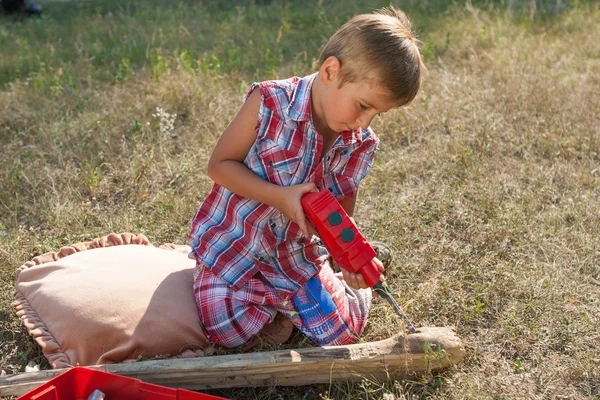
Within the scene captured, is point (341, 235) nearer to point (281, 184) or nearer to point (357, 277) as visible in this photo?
point (357, 277)

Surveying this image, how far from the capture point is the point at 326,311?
248cm

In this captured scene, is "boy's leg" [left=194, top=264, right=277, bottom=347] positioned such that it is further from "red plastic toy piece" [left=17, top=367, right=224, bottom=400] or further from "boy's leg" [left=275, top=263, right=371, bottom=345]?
"red plastic toy piece" [left=17, top=367, right=224, bottom=400]

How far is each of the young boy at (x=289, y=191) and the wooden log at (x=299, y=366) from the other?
206 millimetres

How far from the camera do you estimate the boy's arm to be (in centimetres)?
229

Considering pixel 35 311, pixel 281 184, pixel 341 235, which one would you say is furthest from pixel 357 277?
pixel 35 311

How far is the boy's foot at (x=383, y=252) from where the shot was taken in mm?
2820

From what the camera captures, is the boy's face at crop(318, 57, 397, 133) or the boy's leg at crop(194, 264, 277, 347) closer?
the boy's face at crop(318, 57, 397, 133)

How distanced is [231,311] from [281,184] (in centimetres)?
49

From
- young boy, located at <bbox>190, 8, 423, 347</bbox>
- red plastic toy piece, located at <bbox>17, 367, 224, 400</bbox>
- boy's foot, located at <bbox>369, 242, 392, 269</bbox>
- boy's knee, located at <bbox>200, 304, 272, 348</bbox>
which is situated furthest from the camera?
boy's foot, located at <bbox>369, 242, 392, 269</bbox>

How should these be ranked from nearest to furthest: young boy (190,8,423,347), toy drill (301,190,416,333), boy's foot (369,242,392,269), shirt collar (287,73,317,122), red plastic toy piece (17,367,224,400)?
red plastic toy piece (17,367,224,400) → toy drill (301,190,416,333) → young boy (190,8,423,347) → shirt collar (287,73,317,122) → boy's foot (369,242,392,269)

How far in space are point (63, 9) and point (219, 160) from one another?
16.2 feet

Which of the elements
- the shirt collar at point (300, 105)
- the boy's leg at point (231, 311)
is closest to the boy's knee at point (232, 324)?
the boy's leg at point (231, 311)

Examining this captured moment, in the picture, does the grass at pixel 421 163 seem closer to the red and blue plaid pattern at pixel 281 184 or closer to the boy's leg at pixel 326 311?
the boy's leg at pixel 326 311

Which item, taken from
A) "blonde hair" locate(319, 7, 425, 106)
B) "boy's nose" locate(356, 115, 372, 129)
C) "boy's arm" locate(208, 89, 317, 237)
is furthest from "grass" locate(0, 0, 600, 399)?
"blonde hair" locate(319, 7, 425, 106)
